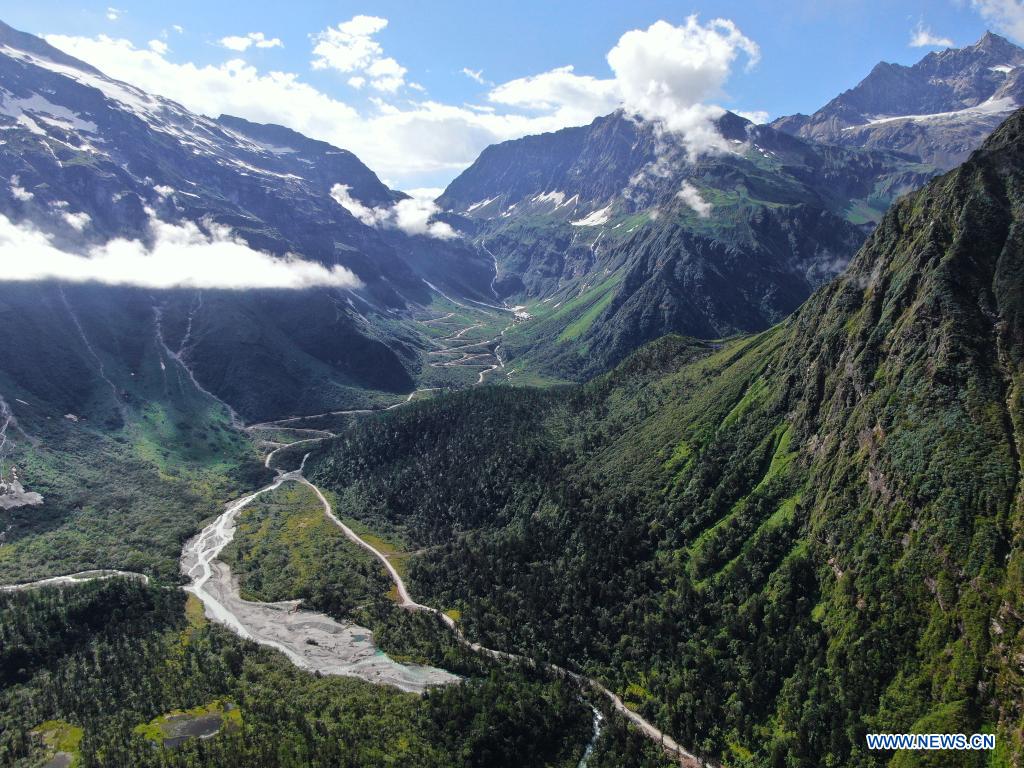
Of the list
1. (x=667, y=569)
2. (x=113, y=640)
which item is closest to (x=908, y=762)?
(x=667, y=569)

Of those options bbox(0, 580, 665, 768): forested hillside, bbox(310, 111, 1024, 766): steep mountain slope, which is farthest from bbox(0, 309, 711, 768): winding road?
bbox(0, 580, 665, 768): forested hillside

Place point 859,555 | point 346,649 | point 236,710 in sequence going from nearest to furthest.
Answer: point 859,555 → point 236,710 → point 346,649

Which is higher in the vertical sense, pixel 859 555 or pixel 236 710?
pixel 859 555

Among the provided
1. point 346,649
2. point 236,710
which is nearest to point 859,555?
point 346,649

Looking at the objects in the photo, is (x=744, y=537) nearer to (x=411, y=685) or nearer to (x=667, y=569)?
(x=667, y=569)

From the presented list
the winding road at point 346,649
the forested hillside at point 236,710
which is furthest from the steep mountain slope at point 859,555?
the forested hillside at point 236,710

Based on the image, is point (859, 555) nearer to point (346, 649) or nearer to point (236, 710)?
point (346, 649)

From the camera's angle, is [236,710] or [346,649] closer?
[236,710]

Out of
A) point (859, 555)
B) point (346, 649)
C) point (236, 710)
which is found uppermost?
point (859, 555)

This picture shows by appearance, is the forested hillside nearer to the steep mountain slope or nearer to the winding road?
the winding road
